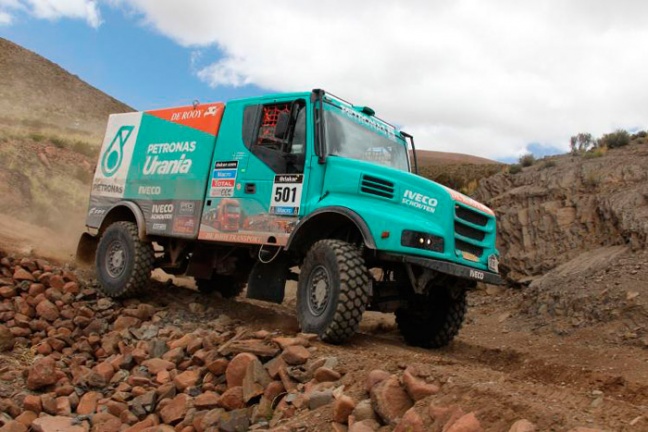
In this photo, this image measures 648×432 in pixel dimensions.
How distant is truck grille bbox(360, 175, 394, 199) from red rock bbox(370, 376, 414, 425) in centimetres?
269

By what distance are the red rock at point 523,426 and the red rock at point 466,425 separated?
205 millimetres

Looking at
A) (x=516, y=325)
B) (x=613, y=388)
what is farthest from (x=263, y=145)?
(x=516, y=325)

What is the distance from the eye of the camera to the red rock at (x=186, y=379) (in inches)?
257

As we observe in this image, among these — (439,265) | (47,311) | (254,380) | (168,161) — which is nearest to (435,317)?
(439,265)

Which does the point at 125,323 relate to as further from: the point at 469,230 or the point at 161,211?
the point at 469,230

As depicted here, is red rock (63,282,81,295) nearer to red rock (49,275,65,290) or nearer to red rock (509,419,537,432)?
red rock (49,275,65,290)

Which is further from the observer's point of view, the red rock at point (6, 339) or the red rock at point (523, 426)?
the red rock at point (6, 339)

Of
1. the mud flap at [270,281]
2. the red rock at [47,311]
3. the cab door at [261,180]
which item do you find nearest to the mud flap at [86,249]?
the red rock at [47,311]

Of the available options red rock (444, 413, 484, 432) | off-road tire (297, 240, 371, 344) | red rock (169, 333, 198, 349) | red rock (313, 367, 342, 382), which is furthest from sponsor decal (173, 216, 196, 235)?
red rock (444, 413, 484, 432)

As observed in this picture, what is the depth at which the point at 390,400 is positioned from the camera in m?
4.69

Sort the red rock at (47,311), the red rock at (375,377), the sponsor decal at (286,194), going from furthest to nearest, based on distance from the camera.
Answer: the red rock at (47,311)
the sponsor decal at (286,194)
the red rock at (375,377)

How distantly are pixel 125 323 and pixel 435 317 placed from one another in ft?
14.0

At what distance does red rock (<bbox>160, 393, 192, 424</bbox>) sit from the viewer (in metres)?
6.07

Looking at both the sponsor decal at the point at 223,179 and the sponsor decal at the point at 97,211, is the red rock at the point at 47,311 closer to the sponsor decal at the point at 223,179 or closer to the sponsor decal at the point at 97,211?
the sponsor decal at the point at 97,211
